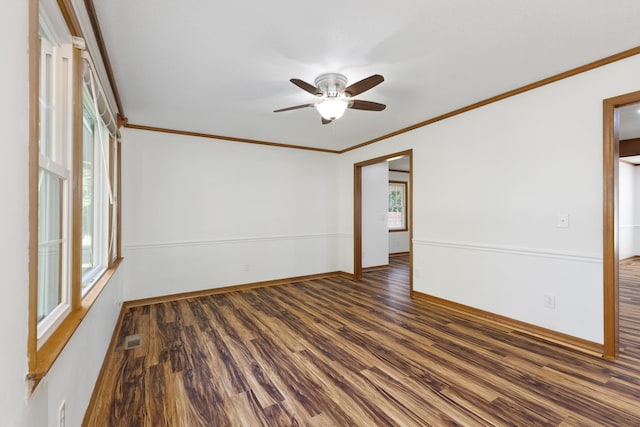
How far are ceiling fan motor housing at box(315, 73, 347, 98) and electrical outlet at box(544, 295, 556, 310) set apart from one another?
2663 millimetres

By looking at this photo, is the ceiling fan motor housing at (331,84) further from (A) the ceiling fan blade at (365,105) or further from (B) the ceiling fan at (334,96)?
(A) the ceiling fan blade at (365,105)

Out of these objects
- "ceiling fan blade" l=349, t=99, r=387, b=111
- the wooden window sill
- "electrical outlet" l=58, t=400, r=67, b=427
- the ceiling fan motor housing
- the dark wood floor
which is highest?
the ceiling fan motor housing

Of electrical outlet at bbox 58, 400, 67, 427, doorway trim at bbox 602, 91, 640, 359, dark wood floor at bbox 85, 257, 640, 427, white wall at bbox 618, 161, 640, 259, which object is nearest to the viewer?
electrical outlet at bbox 58, 400, 67, 427

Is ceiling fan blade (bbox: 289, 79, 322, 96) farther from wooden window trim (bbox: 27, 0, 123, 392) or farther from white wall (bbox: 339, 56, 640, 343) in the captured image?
white wall (bbox: 339, 56, 640, 343)

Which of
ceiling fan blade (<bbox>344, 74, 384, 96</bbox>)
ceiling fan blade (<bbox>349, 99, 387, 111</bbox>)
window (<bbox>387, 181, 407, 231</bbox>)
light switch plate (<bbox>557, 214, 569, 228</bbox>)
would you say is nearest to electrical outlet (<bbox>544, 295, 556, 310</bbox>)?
light switch plate (<bbox>557, 214, 569, 228</bbox>)

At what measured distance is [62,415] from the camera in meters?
1.26

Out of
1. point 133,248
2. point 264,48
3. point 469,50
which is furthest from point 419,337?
point 133,248

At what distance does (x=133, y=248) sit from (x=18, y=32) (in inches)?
136

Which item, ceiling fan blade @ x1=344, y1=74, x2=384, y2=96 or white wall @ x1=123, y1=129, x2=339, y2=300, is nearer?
ceiling fan blade @ x1=344, y1=74, x2=384, y2=96

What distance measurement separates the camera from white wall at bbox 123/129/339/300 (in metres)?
3.88

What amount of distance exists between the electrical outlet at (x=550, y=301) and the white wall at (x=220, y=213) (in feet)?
11.2

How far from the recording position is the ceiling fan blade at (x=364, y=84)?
82.6 inches

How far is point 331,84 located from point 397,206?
6.04m

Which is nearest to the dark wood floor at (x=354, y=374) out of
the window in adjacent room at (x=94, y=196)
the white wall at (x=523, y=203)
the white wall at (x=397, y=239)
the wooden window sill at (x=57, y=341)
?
the white wall at (x=523, y=203)
